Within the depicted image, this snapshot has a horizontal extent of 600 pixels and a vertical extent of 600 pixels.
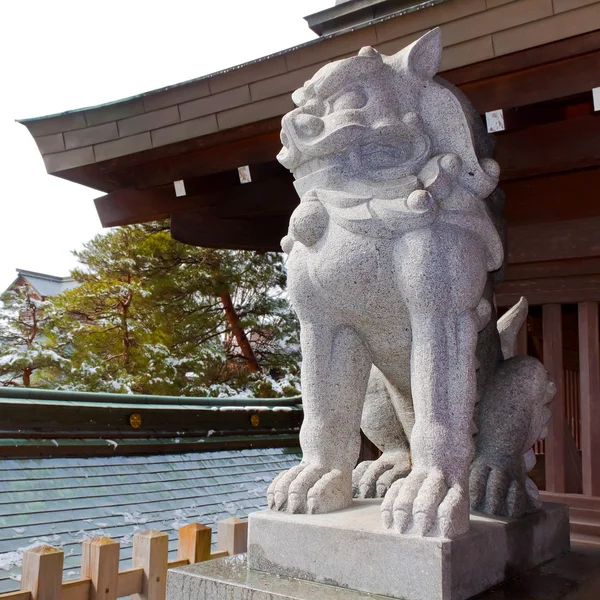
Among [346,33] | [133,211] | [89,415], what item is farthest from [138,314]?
[346,33]

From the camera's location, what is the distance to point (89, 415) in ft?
9.37

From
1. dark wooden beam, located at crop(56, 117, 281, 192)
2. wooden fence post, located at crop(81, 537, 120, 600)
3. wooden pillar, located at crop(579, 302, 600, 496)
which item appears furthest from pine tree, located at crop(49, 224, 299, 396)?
wooden fence post, located at crop(81, 537, 120, 600)

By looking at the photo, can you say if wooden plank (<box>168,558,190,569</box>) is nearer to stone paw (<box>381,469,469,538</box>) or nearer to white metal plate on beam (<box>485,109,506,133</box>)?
stone paw (<box>381,469,469,538</box>)

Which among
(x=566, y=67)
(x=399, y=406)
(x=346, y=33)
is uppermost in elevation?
(x=346, y=33)

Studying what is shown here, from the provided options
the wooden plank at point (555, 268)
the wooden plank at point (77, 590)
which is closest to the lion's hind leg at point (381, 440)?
the wooden plank at point (77, 590)

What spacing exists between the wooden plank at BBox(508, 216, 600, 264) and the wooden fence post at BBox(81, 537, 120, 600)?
2630mm

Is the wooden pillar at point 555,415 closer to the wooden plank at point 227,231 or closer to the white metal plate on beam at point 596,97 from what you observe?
the white metal plate on beam at point 596,97

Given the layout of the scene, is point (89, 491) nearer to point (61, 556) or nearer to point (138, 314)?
point (61, 556)

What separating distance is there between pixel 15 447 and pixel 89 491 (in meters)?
0.35

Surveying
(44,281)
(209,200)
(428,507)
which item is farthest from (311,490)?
(44,281)

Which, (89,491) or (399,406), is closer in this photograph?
(399,406)

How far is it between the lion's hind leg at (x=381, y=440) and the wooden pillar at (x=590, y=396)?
1.91 m

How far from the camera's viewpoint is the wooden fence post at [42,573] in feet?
5.50

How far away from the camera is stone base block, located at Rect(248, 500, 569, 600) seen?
49.0 inches
